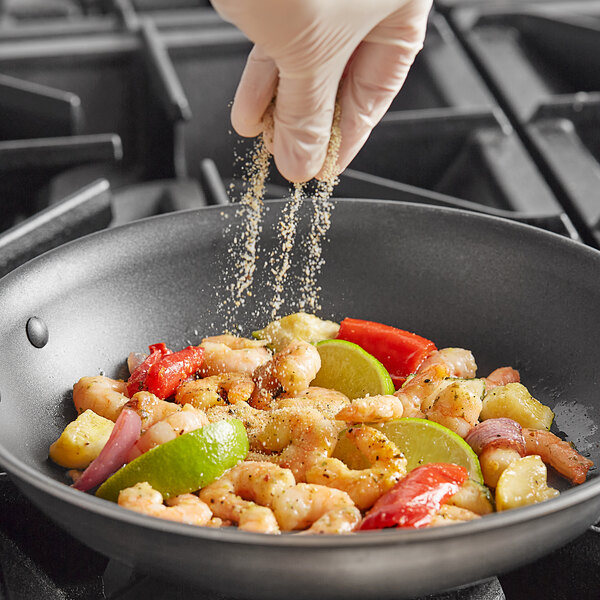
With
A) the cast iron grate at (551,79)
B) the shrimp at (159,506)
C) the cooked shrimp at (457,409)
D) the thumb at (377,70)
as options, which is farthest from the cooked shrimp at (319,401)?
the cast iron grate at (551,79)

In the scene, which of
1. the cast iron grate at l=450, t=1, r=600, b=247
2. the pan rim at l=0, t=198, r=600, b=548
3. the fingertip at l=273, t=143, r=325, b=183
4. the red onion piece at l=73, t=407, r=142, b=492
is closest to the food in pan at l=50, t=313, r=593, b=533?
the red onion piece at l=73, t=407, r=142, b=492

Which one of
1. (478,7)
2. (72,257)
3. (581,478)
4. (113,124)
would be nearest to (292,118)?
(72,257)

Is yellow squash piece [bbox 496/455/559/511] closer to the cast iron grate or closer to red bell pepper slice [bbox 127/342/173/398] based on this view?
red bell pepper slice [bbox 127/342/173/398]

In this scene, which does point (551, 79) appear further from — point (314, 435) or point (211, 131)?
point (314, 435)

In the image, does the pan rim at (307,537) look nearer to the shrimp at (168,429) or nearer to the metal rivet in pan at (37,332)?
the shrimp at (168,429)

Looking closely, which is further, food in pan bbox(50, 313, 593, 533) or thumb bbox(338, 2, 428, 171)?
thumb bbox(338, 2, 428, 171)

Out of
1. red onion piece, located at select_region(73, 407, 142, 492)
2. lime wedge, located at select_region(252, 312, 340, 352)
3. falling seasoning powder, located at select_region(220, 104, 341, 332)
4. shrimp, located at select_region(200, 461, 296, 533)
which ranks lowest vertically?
shrimp, located at select_region(200, 461, 296, 533)
